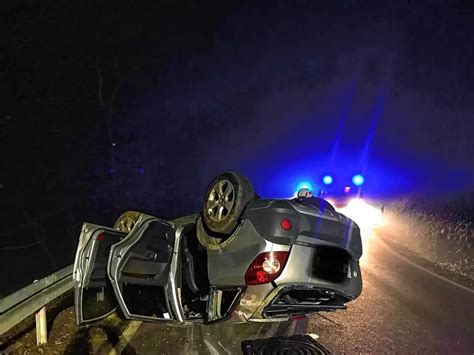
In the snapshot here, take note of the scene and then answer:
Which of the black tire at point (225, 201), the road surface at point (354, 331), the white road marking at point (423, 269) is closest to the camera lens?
the black tire at point (225, 201)

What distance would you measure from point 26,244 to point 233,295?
4703 cm

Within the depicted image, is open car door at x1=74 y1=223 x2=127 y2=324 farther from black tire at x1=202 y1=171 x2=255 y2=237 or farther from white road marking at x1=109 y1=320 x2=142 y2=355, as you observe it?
black tire at x1=202 y1=171 x2=255 y2=237

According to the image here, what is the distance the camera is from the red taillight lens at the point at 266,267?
306 centimetres

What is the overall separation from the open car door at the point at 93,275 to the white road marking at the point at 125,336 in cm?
32

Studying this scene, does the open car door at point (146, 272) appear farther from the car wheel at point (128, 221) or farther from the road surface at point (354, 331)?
the car wheel at point (128, 221)

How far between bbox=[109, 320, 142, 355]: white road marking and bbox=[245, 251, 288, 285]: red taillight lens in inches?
70.5

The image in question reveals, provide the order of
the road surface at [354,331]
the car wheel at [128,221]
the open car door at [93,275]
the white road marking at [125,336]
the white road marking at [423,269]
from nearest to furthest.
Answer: the open car door at [93,275] → the white road marking at [125,336] → the road surface at [354,331] → the car wheel at [128,221] → the white road marking at [423,269]

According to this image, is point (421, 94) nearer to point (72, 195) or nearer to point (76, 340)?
point (76, 340)

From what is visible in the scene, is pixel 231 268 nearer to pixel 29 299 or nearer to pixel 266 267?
pixel 266 267

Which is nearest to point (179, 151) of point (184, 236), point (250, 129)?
point (250, 129)

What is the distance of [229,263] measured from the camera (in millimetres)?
3244

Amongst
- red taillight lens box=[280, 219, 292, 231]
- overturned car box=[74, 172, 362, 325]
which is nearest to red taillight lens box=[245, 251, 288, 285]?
overturned car box=[74, 172, 362, 325]

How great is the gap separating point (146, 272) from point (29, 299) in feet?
3.71

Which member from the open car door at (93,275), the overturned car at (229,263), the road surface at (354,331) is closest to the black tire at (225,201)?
the overturned car at (229,263)
